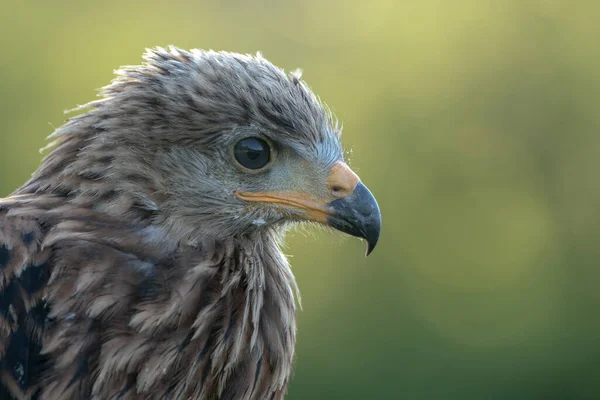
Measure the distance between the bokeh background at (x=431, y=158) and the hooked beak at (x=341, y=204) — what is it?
516cm

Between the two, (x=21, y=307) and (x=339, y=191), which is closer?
(x=21, y=307)

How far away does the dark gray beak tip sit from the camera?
11.1ft

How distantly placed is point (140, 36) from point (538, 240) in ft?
17.7

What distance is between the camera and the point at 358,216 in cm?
339

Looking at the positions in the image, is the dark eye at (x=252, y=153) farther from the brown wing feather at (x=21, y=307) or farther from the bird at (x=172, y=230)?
the brown wing feather at (x=21, y=307)

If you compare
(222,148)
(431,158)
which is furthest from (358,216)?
(431,158)

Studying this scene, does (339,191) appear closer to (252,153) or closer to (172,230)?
(252,153)

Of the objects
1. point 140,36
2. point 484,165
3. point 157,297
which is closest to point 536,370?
point 484,165

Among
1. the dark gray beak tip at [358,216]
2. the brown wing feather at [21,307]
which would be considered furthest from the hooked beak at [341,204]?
the brown wing feather at [21,307]

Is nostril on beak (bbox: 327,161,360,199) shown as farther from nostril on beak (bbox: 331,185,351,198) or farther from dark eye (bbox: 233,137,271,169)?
dark eye (bbox: 233,137,271,169)

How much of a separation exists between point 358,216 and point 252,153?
1.55 ft

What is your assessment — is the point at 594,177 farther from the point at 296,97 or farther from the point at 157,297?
the point at 157,297

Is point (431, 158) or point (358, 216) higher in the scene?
point (431, 158)

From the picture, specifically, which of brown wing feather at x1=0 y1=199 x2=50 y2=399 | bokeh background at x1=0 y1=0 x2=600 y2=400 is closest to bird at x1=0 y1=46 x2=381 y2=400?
brown wing feather at x1=0 y1=199 x2=50 y2=399
